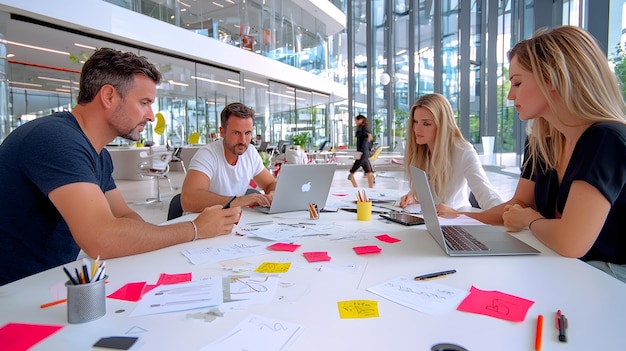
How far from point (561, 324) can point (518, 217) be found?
2.81ft

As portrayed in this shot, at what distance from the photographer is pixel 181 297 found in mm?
917

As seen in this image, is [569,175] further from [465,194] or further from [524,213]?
[465,194]

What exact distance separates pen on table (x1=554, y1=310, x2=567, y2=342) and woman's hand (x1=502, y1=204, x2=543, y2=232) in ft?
2.51

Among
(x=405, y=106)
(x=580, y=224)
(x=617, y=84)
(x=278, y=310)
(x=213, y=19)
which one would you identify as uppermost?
(x=213, y=19)

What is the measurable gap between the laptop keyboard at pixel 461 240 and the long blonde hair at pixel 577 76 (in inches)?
20.6

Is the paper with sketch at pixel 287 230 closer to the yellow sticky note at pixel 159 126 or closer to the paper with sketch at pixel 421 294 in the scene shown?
the paper with sketch at pixel 421 294

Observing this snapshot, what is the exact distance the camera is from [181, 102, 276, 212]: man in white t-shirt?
2389mm

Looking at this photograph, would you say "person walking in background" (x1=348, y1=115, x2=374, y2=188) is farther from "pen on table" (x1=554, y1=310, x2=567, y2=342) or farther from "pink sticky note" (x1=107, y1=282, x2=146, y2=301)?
"pen on table" (x1=554, y1=310, x2=567, y2=342)

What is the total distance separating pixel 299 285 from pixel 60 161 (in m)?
0.83

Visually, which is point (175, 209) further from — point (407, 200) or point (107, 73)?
point (407, 200)

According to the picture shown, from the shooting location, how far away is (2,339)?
729 mm

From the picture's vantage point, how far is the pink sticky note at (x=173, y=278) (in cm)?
102

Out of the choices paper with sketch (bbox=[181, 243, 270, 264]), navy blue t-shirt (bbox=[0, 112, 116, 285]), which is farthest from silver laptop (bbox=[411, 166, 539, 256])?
navy blue t-shirt (bbox=[0, 112, 116, 285])

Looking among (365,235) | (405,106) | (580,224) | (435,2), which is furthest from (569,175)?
(405,106)
